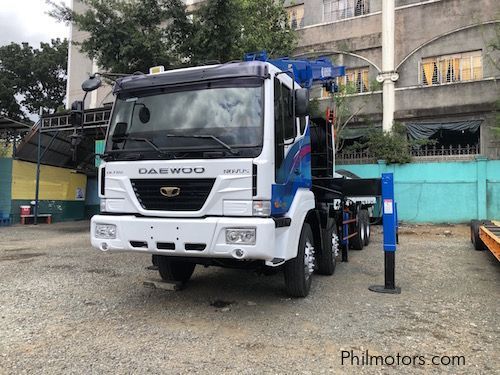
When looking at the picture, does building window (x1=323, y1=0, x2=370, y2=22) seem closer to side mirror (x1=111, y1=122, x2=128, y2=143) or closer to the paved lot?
the paved lot

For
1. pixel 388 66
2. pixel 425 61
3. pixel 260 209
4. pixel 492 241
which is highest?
pixel 425 61

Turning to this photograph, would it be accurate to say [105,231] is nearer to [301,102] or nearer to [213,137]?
[213,137]

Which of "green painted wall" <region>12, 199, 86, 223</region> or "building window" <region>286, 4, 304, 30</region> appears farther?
"building window" <region>286, 4, 304, 30</region>

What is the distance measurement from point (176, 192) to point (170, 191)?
0.08 meters

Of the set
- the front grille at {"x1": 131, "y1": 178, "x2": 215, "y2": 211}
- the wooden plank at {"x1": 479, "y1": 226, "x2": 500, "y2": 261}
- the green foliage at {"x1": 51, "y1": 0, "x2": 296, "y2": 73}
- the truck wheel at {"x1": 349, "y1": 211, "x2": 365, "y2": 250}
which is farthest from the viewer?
the green foliage at {"x1": 51, "y1": 0, "x2": 296, "y2": 73}

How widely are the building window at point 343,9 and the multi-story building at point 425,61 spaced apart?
0.05 m

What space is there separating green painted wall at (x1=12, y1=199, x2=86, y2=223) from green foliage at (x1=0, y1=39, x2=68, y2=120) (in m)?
18.6

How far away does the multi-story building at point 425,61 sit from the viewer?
18484 mm

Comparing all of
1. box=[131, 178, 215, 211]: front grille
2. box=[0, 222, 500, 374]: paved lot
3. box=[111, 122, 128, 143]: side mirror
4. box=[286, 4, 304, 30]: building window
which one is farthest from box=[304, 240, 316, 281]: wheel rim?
box=[286, 4, 304, 30]: building window

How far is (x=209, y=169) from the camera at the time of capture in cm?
484

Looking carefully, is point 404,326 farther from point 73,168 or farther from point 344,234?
point 73,168

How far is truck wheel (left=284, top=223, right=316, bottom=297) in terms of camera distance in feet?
19.0

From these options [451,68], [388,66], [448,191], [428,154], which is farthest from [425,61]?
[448,191]

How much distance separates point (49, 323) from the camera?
5.20 metres
